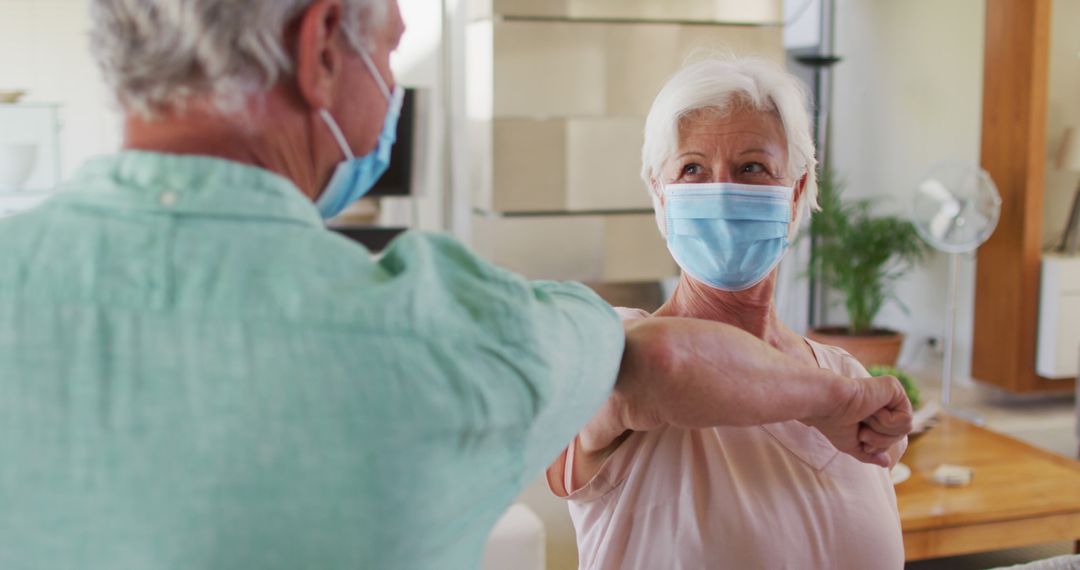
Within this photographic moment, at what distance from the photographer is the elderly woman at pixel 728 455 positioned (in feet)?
4.34

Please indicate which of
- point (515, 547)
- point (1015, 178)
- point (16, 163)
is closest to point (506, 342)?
point (515, 547)

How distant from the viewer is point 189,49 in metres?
0.74

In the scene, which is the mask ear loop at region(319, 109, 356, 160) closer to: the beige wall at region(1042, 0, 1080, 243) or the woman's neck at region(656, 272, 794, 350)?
the woman's neck at region(656, 272, 794, 350)

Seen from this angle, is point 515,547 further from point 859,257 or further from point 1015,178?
point 1015,178

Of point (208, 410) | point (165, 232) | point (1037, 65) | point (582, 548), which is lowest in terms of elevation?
point (582, 548)

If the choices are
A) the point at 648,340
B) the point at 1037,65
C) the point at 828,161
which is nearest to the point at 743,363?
the point at 648,340

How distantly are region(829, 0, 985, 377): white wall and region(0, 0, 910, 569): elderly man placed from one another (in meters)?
5.99

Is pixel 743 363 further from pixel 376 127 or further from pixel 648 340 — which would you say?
pixel 376 127

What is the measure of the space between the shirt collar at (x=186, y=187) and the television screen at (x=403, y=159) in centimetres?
457

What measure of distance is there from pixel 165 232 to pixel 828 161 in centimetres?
616

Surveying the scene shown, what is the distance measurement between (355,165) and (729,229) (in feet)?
2.01

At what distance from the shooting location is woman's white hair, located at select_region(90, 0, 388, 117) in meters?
0.74

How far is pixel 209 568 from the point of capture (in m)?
0.71

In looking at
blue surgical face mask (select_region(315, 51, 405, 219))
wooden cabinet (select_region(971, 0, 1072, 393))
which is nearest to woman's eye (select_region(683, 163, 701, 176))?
blue surgical face mask (select_region(315, 51, 405, 219))
